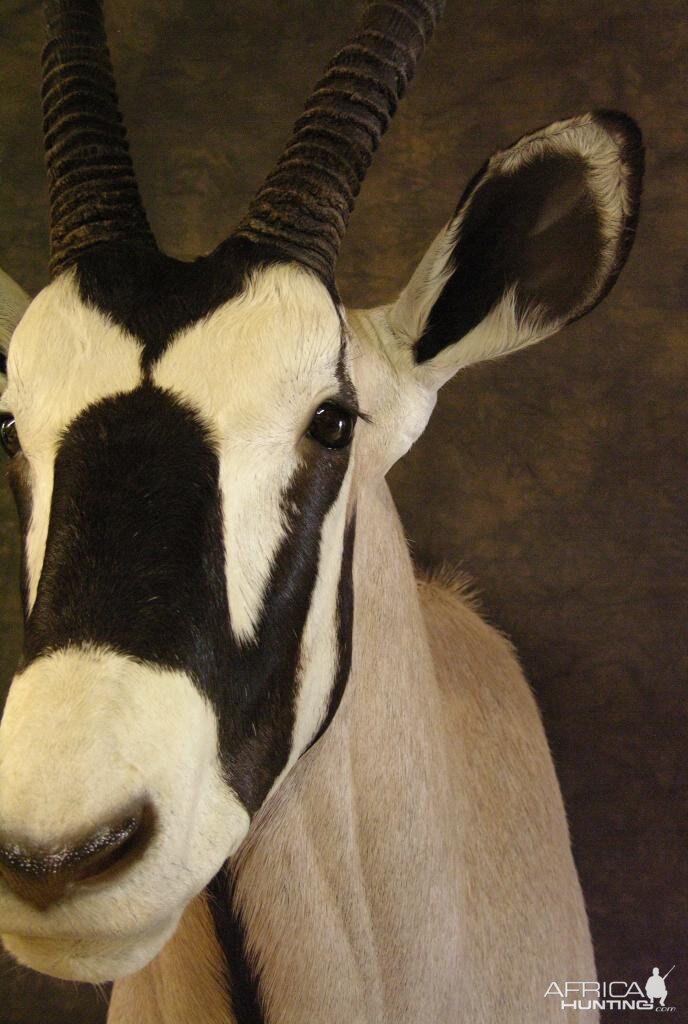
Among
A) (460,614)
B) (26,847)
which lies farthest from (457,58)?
(26,847)

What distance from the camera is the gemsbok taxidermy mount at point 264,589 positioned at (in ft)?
3.14

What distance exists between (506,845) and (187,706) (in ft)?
3.46

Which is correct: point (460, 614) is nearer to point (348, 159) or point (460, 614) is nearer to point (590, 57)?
point (348, 159)

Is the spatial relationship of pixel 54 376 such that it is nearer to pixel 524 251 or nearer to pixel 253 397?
pixel 253 397

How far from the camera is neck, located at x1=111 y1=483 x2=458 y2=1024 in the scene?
1384 millimetres

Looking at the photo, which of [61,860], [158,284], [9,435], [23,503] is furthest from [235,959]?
[158,284]

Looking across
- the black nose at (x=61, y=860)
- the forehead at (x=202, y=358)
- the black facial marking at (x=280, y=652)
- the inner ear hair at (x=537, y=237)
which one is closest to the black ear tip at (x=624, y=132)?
the inner ear hair at (x=537, y=237)

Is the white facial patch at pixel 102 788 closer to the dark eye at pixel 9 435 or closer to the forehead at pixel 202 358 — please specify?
the forehead at pixel 202 358

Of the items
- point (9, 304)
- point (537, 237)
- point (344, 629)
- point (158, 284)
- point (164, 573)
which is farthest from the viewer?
point (9, 304)

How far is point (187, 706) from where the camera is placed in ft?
3.28

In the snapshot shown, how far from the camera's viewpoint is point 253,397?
118cm

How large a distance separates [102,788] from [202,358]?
1.89ft

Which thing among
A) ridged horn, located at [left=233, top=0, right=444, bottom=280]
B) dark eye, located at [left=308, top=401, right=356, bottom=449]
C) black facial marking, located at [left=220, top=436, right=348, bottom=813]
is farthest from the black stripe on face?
ridged horn, located at [left=233, top=0, right=444, bottom=280]

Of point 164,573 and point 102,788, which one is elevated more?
point 164,573
